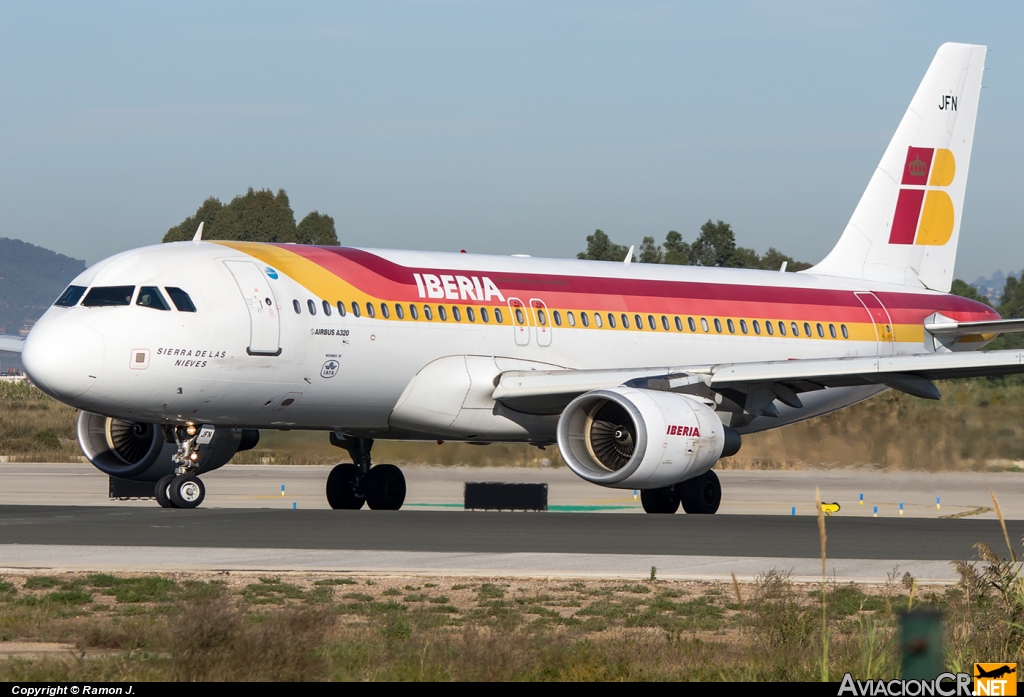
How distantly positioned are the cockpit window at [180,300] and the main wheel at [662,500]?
332 inches

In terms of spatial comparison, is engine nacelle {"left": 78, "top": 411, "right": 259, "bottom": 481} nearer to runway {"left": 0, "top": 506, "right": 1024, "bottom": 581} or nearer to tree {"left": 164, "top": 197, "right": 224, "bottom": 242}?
runway {"left": 0, "top": 506, "right": 1024, "bottom": 581}

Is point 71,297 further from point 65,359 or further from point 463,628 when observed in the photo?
point 463,628

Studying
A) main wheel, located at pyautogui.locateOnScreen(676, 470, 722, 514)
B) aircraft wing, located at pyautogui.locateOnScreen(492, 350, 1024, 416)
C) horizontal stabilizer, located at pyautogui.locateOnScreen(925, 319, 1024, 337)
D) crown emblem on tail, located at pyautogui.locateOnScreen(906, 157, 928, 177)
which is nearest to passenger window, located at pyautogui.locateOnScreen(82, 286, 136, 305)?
aircraft wing, located at pyautogui.locateOnScreen(492, 350, 1024, 416)

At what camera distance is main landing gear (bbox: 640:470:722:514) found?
24703mm

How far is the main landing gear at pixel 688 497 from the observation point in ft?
81.0

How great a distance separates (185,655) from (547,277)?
17585 millimetres

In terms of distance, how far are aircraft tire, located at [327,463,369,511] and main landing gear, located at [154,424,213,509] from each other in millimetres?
4234

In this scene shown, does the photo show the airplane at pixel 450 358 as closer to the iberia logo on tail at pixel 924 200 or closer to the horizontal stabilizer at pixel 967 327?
the horizontal stabilizer at pixel 967 327

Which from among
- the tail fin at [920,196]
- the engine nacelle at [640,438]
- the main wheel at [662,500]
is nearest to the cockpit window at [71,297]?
the engine nacelle at [640,438]

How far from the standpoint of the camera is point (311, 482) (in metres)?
37.4

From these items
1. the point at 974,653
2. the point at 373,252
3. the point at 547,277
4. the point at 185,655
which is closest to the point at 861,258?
the point at 547,277

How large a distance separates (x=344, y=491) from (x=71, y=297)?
21.2 ft

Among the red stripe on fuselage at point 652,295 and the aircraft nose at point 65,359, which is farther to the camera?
the red stripe on fuselage at point 652,295

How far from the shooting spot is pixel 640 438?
805 inches
